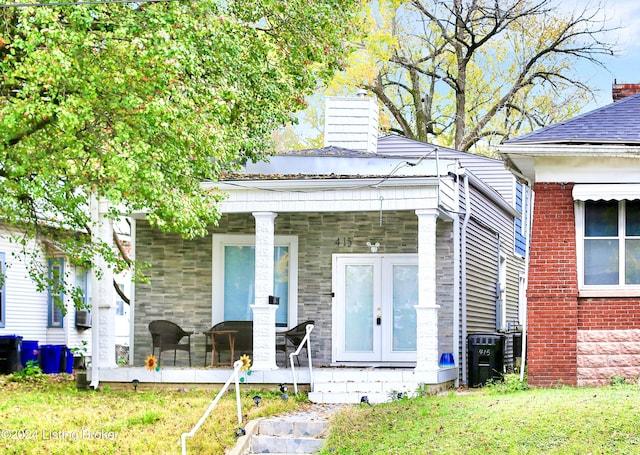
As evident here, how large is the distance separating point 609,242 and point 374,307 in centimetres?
508

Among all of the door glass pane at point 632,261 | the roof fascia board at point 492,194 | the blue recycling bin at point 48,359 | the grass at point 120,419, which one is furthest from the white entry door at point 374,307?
the blue recycling bin at point 48,359

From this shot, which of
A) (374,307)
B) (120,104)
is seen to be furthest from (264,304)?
(120,104)

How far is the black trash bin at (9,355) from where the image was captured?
74.4ft

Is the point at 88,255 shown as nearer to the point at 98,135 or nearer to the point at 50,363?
the point at 98,135

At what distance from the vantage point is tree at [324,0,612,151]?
3509 centimetres

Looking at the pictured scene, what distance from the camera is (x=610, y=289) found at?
617 inches

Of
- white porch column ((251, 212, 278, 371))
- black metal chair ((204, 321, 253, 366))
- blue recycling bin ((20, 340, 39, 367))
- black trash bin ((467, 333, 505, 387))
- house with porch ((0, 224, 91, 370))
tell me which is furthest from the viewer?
house with porch ((0, 224, 91, 370))

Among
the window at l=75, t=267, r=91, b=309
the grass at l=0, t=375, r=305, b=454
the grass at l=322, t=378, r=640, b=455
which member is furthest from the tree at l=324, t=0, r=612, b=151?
the grass at l=322, t=378, r=640, b=455

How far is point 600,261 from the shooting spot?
1581 centimetres

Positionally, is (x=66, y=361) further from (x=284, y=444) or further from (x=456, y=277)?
(x=284, y=444)

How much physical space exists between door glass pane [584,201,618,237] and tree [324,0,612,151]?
18776 mm

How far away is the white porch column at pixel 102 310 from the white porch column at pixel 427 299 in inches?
209

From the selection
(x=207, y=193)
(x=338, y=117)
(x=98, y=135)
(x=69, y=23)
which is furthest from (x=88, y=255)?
(x=338, y=117)

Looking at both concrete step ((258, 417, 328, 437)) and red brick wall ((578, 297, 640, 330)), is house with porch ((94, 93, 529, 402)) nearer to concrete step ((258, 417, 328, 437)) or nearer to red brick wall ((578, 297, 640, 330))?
red brick wall ((578, 297, 640, 330))
